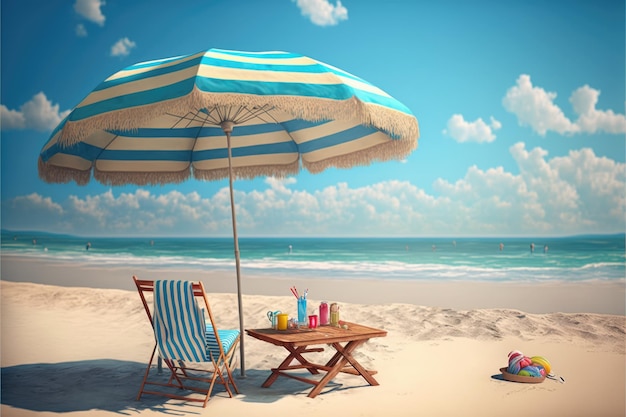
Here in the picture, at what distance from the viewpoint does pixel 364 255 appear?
2817cm

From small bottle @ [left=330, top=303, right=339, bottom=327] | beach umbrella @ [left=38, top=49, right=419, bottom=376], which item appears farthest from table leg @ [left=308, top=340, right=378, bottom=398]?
beach umbrella @ [left=38, top=49, right=419, bottom=376]

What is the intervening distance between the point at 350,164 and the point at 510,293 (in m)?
11.8

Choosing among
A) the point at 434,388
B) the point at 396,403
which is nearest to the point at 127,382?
the point at 396,403

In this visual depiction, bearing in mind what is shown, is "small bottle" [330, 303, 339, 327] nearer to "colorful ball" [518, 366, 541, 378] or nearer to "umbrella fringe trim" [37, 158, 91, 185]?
"colorful ball" [518, 366, 541, 378]

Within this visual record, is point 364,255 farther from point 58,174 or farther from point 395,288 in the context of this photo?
point 58,174

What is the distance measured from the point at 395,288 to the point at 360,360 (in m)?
11.1

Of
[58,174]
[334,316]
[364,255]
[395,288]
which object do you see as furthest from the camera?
[364,255]

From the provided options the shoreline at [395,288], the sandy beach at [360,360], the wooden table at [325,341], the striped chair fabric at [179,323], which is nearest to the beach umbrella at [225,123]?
the wooden table at [325,341]

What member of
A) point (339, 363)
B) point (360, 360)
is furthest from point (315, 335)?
point (360, 360)

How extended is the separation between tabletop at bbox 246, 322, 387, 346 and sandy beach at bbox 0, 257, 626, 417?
15.7 inches

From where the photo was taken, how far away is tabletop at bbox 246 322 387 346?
3.50m

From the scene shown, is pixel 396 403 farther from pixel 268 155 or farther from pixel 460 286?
pixel 460 286

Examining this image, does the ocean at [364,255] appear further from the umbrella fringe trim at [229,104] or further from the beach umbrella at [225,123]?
the umbrella fringe trim at [229,104]

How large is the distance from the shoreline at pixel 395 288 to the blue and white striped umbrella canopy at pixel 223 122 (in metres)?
6.48
